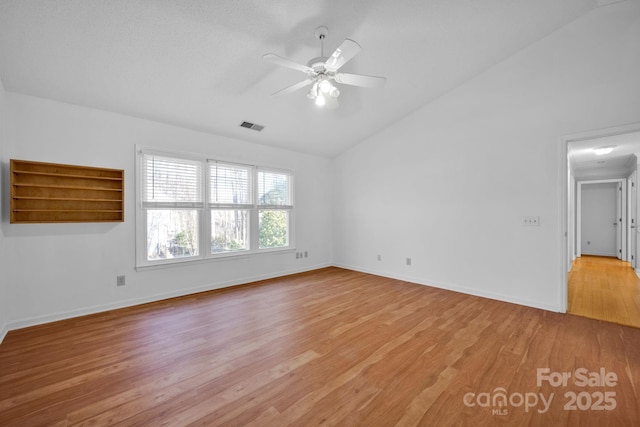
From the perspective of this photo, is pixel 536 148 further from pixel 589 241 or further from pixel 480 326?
pixel 589 241

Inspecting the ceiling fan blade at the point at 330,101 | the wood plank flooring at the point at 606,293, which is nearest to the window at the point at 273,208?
the ceiling fan blade at the point at 330,101

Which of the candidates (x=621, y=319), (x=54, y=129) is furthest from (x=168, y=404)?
(x=621, y=319)

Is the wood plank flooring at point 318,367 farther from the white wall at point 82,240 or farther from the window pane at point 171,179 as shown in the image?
the window pane at point 171,179

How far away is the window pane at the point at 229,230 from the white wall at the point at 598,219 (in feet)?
32.1

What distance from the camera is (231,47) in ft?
9.35

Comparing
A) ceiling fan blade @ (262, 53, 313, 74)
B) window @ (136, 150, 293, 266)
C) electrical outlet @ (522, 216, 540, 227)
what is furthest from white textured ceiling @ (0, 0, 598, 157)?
electrical outlet @ (522, 216, 540, 227)

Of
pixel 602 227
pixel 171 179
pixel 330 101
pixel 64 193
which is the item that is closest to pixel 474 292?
pixel 330 101

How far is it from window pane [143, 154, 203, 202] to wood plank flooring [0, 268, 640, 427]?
5.15 ft

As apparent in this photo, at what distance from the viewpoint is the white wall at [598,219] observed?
305 inches

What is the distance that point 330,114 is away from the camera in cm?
452

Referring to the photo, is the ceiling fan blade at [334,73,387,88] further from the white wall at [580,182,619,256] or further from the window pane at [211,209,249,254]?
the white wall at [580,182,619,256]

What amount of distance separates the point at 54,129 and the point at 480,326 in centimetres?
538

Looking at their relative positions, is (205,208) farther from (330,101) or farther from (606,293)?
(606,293)

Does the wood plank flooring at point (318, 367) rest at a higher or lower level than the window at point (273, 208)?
lower
